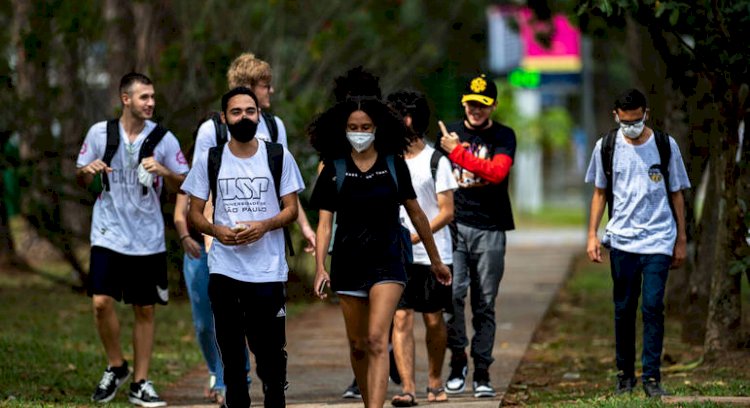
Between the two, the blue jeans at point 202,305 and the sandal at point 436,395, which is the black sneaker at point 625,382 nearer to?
the sandal at point 436,395

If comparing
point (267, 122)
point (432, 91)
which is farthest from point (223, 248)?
point (432, 91)

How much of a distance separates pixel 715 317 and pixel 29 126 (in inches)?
282

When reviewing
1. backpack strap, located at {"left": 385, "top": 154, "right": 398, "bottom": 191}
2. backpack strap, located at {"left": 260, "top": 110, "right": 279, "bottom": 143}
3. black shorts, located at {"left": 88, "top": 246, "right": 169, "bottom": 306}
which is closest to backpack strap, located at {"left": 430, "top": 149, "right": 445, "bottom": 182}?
backpack strap, located at {"left": 260, "top": 110, "right": 279, "bottom": 143}

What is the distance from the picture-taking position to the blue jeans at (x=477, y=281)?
984cm

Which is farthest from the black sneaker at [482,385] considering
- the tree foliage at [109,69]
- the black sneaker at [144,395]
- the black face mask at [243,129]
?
the tree foliage at [109,69]

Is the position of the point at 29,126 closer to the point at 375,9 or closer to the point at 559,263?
the point at 375,9

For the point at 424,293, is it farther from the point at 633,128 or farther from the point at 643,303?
the point at 633,128

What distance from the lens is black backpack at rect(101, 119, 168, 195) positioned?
9547 mm

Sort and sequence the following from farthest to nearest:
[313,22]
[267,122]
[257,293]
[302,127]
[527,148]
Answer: [527,148] → [313,22] → [302,127] → [267,122] → [257,293]

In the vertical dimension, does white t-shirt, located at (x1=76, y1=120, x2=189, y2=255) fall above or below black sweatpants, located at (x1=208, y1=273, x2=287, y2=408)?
above

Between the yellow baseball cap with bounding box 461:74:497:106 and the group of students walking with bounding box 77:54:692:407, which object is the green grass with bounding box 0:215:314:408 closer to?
the group of students walking with bounding box 77:54:692:407

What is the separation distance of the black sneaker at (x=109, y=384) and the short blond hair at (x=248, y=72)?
2.06m

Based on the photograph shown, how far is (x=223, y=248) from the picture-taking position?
801cm

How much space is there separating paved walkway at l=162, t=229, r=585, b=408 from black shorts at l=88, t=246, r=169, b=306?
70 cm
